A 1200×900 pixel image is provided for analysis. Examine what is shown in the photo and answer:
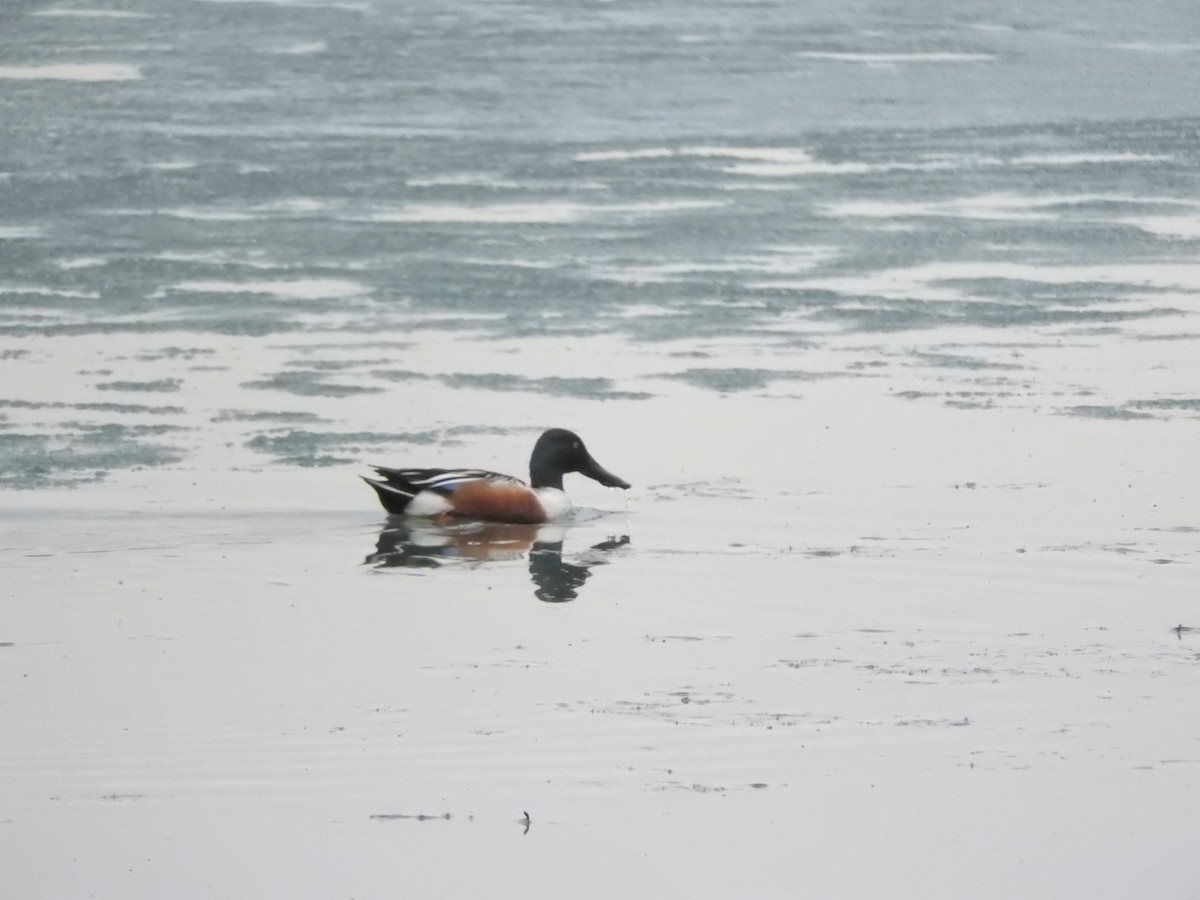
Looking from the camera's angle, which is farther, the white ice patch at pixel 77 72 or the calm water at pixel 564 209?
A: the white ice patch at pixel 77 72

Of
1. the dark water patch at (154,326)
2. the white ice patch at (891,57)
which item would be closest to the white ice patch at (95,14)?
the white ice patch at (891,57)

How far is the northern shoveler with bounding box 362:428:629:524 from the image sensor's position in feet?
34.2

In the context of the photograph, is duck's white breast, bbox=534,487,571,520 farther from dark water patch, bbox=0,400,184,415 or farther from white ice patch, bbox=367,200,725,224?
white ice patch, bbox=367,200,725,224

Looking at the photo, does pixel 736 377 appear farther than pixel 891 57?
No

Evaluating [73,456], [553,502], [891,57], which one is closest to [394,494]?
[553,502]

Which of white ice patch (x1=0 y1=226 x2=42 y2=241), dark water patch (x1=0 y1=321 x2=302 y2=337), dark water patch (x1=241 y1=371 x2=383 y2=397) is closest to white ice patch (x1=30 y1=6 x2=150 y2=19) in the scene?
white ice patch (x1=0 y1=226 x2=42 y2=241)

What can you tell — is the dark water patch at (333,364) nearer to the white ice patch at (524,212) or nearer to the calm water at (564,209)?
the calm water at (564,209)

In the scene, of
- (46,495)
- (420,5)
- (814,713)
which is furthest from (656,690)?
(420,5)

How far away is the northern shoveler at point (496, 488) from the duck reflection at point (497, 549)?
0.23ft

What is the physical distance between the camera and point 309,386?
41.7 feet

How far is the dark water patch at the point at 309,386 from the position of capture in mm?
12562

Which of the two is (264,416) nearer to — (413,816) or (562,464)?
(562,464)

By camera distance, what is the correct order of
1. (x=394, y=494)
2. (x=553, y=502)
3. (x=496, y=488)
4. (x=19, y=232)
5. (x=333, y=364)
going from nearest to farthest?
(x=394, y=494) < (x=496, y=488) < (x=553, y=502) < (x=333, y=364) < (x=19, y=232)

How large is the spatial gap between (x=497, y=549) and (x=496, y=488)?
572 mm
